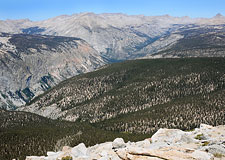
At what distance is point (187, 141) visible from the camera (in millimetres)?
61250

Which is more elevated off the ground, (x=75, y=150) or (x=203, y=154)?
(x=203, y=154)

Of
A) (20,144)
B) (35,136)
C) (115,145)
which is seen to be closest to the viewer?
(115,145)

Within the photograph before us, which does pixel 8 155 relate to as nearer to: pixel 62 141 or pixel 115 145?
pixel 62 141

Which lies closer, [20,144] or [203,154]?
[203,154]

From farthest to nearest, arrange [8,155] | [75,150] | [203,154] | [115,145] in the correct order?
[8,155]
[75,150]
[115,145]
[203,154]

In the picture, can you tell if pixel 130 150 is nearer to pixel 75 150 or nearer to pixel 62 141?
pixel 75 150

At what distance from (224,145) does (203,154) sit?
8.80 metres

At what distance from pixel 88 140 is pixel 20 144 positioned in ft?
158

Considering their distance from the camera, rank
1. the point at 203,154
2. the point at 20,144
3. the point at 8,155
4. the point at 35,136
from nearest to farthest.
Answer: the point at 203,154, the point at 8,155, the point at 20,144, the point at 35,136

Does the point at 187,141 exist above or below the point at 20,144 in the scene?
above

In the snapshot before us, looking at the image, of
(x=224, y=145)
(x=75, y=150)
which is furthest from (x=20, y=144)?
(x=224, y=145)

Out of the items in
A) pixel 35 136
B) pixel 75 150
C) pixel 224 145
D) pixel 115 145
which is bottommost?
pixel 35 136

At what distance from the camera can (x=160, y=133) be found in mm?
84875

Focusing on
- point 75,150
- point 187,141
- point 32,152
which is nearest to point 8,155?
point 32,152
